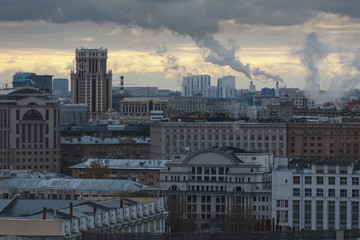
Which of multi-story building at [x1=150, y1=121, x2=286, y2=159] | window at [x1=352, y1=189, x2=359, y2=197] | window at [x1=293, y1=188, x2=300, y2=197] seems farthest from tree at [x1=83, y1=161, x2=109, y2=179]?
window at [x1=352, y1=189, x2=359, y2=197]

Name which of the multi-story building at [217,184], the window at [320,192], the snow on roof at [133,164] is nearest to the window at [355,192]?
the window at [320,192]

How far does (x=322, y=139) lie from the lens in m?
181

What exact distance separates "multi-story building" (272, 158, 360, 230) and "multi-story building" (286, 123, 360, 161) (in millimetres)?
67235

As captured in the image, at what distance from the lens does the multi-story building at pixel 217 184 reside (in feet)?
419

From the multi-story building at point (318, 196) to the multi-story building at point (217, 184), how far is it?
1443 centimetres

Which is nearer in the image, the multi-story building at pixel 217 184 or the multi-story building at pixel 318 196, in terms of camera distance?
the multi-story building at pixel 318 196

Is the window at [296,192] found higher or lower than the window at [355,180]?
lower

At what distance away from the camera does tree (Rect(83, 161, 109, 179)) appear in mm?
150375

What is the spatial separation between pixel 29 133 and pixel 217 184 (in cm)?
6898

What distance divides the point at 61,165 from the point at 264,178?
72.7 meters

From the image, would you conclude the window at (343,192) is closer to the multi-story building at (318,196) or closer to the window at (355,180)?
the multi-story building at (318,196)

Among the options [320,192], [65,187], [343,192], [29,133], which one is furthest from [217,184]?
[29,133]

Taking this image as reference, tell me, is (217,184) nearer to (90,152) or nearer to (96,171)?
(96,171)

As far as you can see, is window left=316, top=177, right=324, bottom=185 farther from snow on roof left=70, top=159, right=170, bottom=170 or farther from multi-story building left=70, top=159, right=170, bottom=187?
snow on roof left=70, top=159, right=170, bottom=170
